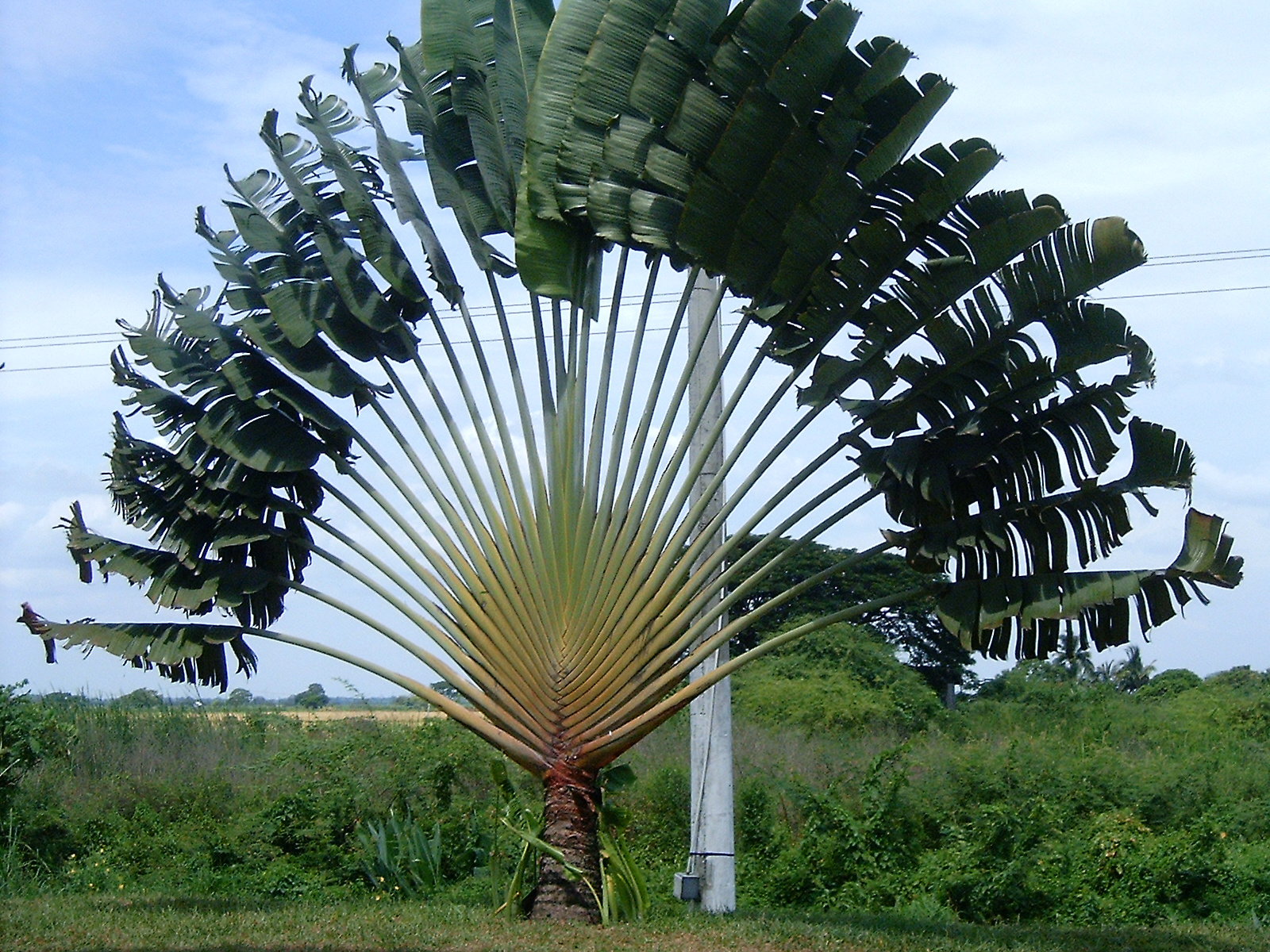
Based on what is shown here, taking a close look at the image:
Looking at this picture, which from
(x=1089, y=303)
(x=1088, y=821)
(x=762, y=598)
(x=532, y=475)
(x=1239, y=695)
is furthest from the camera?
(x=762, y=598)

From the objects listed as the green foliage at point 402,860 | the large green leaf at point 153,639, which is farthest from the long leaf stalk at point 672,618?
the green foliage at point 402,860

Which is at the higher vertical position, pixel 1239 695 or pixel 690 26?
pixel 690 26

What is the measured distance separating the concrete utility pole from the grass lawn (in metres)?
0.43

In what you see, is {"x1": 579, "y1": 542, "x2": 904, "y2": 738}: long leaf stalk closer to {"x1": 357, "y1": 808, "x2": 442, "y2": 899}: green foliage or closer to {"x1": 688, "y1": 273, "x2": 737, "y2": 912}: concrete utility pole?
{"x1": 688, "y1": 273, "x2": 737, "y2": 912}: concrete utility pole

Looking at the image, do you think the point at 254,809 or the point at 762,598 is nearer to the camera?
the point at 254,809

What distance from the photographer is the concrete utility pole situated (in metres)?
9.10

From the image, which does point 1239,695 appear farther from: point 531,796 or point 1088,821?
point 531,796

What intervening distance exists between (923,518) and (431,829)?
7.50 m

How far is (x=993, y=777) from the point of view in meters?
12.5

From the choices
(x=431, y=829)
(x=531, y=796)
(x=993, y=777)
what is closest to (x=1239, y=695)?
(x=993, y=777)

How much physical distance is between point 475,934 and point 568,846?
754 millimetres

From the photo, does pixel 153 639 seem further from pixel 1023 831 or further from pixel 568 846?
pixel 1023 831

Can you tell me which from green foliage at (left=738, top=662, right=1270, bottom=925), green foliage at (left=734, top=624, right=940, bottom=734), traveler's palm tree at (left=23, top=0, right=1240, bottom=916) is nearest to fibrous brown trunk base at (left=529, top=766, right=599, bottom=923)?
traveler's palm tree at (left=23, top=0, right=1240, bottom=916)

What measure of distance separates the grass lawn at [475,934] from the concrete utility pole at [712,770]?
432mm
